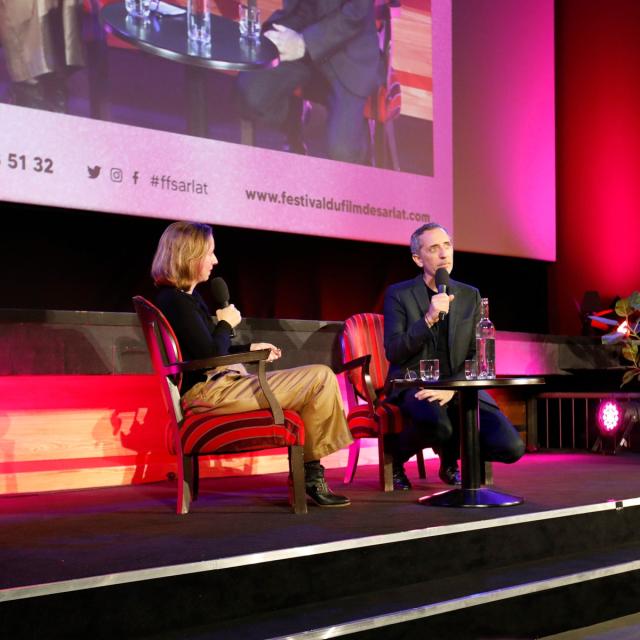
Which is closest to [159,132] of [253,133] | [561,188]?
[253,133]

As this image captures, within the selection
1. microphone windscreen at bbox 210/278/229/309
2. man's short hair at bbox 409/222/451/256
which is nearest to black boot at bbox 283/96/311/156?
man's short hair at bbox 409/222/451/256

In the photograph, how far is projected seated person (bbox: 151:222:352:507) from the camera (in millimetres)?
3012

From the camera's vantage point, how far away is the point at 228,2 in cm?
458

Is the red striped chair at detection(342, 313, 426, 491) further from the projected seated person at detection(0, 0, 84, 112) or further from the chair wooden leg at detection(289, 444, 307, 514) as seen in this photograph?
the projected seated person at detection(0, 0, 84, 112)

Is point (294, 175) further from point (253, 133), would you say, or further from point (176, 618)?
point (176, 618)

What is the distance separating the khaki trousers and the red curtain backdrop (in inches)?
161

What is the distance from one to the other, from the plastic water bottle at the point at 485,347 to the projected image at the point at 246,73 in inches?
76.5

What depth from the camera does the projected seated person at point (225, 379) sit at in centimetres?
301

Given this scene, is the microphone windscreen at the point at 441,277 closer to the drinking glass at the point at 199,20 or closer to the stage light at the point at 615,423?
the drinking glass at the point at 199,20

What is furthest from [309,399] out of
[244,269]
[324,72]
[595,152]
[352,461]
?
[595,152]

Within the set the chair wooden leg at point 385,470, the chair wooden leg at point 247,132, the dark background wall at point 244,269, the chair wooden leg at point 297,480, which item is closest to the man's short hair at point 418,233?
the chair wooden leg at point 385,470

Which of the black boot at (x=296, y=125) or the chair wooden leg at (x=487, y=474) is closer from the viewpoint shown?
the chair wooden leg at (x=487, y=474)

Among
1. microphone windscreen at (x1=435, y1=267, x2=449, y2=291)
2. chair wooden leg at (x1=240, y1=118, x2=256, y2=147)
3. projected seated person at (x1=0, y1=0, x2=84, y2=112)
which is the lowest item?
microphone windscreen at (x1=435, y1=267, x2=449, y2=291)

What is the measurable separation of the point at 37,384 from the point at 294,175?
71.5 inches
